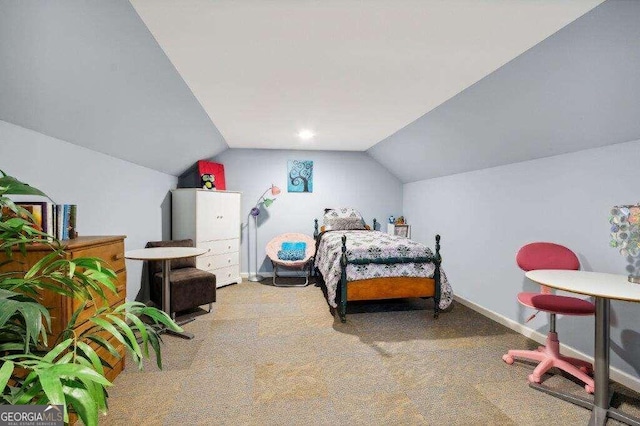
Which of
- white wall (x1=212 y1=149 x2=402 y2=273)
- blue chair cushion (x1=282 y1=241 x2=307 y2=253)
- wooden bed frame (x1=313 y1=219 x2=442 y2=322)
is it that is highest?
white wall (x1=212 y1=149 x2=402 y2=273)

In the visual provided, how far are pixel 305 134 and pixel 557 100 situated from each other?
3.13m

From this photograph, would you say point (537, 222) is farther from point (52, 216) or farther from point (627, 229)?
point (52, 216)

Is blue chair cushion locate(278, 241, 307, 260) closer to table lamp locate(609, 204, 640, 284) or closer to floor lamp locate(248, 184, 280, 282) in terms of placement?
floor lamp locate(248, 184, 280, 282)

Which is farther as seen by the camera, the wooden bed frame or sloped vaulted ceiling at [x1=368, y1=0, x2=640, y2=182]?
the wooden bed frame

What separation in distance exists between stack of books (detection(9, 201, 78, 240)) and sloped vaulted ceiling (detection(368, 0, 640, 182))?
3.42 meters

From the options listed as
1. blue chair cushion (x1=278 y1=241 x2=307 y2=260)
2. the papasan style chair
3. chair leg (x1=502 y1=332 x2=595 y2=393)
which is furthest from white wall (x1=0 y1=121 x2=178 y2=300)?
chair leg (x1=502 y1=332 x2=595 y2=393)

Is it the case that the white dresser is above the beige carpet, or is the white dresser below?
above

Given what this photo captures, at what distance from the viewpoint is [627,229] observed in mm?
2061

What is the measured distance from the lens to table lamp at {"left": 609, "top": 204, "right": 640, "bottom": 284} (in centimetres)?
200

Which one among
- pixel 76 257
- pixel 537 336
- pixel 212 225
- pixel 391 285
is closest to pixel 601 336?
pixel 537 336

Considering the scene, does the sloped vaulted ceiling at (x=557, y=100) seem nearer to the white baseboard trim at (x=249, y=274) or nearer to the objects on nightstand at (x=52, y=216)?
the objects on nightstand at (x=52, y=216)

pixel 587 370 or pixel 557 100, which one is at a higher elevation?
pixel 557 100

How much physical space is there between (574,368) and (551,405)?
1.39 ft

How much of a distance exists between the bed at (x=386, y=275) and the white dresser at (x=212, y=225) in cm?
206
